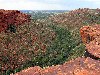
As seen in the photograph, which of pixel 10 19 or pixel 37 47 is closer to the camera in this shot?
pixel 37 47

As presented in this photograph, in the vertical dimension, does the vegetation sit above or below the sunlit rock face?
below

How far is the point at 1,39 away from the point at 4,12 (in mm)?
19414

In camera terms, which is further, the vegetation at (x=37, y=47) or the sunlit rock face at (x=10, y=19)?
the sunlit rock face at (x=10, y=19)

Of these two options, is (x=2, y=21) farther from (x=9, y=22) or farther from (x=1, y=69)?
(x=1, y=69)

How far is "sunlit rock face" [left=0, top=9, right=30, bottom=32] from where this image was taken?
12676 cm

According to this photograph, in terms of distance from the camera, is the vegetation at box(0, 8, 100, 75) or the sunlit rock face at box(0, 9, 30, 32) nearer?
the vegetation at box(0, 8, 100, 75)

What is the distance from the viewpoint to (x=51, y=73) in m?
13.9

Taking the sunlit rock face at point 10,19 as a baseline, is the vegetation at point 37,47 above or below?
below

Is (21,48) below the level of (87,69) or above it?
below

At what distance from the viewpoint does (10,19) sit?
131500 millimetres

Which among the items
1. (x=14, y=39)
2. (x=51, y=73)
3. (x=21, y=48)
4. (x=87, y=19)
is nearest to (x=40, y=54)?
(x=21, y=48)

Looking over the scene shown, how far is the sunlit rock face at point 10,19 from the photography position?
12676 centimetres

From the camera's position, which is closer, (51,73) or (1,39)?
(51,73)

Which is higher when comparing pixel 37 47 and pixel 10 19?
pixel 10 19
